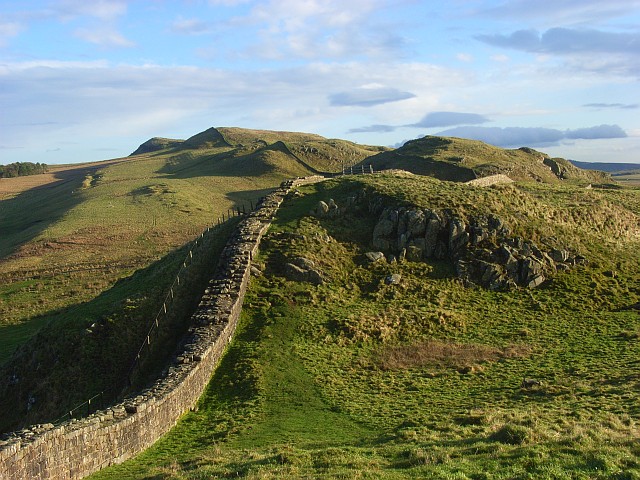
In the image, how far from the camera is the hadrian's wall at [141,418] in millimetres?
15406

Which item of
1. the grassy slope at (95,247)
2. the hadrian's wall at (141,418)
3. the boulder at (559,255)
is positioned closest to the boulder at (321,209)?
the hadrian's wall at (141,418)

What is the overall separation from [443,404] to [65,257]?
5518 centimetres

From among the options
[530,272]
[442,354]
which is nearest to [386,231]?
[530,272]

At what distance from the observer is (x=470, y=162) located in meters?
93.8

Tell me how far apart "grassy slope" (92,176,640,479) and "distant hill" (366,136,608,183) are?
42.6m

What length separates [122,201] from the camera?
330 ft

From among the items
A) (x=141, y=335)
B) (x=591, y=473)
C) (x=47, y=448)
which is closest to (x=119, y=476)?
(x=47, y=448)

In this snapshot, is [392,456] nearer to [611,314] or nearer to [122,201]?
[611,314]

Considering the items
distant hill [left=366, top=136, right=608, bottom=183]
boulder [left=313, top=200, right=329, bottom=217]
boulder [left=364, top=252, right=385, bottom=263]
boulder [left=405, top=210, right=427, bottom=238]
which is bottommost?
boulder [left=364, top=252, right=385, bottom=263]

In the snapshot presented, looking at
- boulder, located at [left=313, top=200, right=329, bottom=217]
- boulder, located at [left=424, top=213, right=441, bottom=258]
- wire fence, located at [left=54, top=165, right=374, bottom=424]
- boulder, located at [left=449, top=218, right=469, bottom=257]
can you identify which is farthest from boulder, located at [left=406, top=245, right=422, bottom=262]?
wire fence, located at [left=54, top=165, right=374, bottom=424]

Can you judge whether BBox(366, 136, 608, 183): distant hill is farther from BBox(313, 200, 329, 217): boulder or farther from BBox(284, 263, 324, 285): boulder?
BBox(284, 263, 324, 285): boulder

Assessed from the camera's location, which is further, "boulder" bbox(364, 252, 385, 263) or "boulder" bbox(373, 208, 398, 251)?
"boulder" bbox(373, 208, 398, 251)

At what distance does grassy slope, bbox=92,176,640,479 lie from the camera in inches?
624

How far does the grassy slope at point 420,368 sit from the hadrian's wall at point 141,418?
61cm
